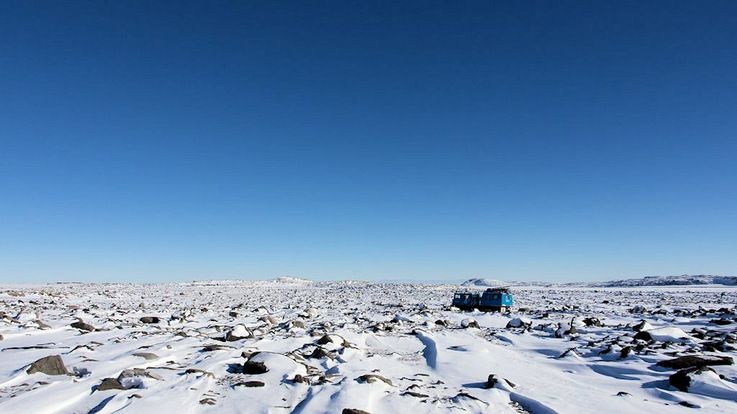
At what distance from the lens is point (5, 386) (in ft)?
18.2

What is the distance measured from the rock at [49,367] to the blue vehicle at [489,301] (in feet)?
66.2

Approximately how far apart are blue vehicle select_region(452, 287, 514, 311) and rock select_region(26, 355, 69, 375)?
2018 centimetres

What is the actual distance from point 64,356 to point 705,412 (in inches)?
396

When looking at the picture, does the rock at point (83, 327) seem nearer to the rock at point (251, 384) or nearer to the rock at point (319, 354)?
the rock at point (319, 354)

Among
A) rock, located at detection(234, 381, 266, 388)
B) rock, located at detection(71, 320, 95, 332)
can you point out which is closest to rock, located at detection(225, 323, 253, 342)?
rock, located at detection(71, 320, 95, 332)

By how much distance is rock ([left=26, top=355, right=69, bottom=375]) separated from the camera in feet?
20.1

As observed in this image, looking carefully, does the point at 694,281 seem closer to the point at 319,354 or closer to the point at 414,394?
the point at 319,354

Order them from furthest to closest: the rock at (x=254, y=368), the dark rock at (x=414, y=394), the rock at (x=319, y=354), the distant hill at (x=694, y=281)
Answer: the distant hill at (x=694, y=281) → the rock at (x=319, y=354) → the rock at (x=254, y=368) → the dark rock at (x=414, y=394)

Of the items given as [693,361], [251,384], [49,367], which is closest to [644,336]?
[693,361]

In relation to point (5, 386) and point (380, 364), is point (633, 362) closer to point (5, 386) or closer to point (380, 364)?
point (380, 364)

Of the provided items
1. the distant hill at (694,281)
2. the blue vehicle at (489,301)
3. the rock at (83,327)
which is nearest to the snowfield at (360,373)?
the rock at (83,327)

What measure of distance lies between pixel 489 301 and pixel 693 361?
16.1 m

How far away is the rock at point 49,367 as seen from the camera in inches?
241

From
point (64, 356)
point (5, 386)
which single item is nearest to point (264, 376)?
point (5, 386)
